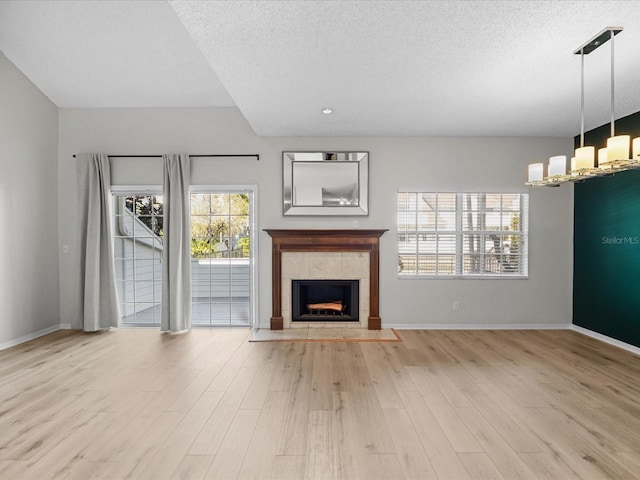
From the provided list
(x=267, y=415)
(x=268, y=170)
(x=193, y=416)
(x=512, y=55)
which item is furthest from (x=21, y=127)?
(x=512, y=55)

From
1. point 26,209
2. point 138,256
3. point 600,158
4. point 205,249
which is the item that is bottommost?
point 138,256

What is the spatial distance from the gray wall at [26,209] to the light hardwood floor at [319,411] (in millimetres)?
562

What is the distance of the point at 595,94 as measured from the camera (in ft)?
13.0

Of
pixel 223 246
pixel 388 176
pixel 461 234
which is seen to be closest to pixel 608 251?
pixel 461 234

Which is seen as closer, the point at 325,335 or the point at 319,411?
the point at 319,411

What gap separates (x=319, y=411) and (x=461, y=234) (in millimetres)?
3661

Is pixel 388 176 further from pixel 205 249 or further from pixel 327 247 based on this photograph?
pixel 205 249

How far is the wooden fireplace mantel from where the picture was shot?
5.48 meters

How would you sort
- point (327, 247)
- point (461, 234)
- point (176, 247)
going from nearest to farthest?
1. point (176, 247)
2. point (327, 247)
3. point (461, 234)

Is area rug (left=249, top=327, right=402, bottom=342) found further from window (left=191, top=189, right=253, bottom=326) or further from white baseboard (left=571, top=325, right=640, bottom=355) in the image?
white baseboard (left=571, top=325, right=640, bottom=355)

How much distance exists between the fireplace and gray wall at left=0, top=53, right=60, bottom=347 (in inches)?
134

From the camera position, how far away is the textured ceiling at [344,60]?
264cm

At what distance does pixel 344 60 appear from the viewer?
3275 mm

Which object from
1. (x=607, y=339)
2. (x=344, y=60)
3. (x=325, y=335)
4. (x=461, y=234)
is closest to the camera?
(x=344, y=60)
